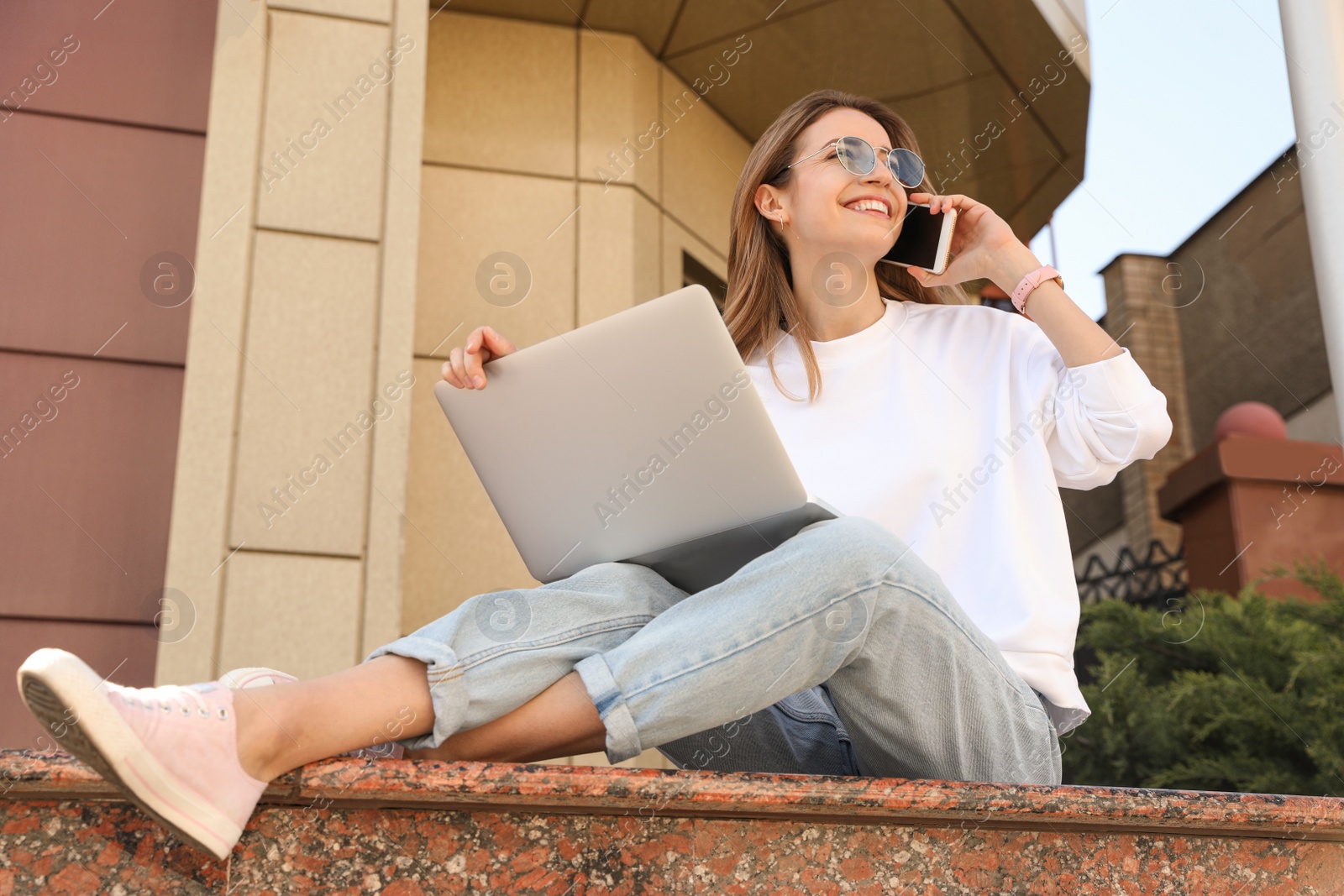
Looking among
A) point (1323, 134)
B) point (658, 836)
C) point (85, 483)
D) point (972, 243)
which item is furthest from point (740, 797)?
point (85, 483)

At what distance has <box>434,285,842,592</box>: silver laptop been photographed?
60.2 inches

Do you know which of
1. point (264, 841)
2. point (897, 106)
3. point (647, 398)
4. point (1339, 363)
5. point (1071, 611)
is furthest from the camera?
point (897, 106)

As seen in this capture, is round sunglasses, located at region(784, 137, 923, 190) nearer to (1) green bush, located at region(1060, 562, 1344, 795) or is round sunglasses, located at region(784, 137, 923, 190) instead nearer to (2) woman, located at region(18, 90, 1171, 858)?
(2) woman, located at region(18, 90, 1171, 858)

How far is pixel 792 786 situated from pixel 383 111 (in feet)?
8.54

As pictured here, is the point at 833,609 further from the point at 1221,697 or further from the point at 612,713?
the point at 1221,697

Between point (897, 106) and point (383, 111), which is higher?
point (897, 106)

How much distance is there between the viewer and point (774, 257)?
2.50 meters

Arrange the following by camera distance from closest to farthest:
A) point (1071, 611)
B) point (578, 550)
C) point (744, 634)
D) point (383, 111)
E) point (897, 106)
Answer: point (744, 634), point (578, 550), point (1071, 611), point (383, 111), point (897, 106)

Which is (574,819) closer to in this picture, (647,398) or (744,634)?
(744,634)

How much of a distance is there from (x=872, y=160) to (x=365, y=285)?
1561 mm

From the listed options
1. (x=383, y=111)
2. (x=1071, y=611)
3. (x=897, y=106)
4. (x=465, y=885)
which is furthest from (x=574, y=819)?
A: (x=897, y=106)

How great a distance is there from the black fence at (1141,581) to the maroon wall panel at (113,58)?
4.26 metres

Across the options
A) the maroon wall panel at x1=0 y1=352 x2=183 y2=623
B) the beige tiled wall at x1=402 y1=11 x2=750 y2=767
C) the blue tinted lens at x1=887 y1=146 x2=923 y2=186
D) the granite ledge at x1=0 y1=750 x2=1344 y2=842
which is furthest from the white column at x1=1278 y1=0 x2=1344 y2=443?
the maroon wall panel at x1=0 y1=352 x2=183 y2=623

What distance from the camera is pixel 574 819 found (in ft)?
4.50
